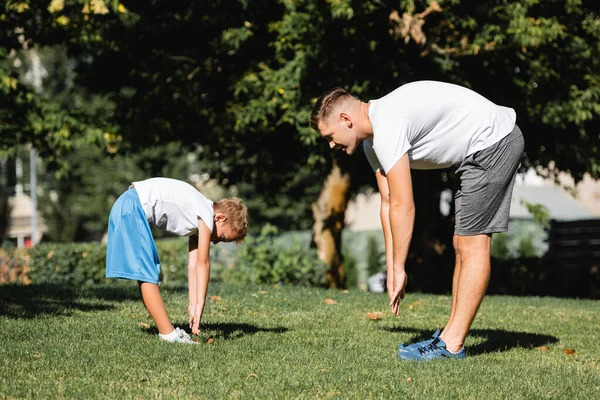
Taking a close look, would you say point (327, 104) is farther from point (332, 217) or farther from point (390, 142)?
point (332, 217)

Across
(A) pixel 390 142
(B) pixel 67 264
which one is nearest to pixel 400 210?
(A) pixel 390 142

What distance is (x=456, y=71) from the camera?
12633 millimetres

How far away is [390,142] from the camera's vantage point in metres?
4.77

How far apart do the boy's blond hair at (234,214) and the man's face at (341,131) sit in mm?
1015

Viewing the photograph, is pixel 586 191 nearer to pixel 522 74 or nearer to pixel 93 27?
pixel 522 74

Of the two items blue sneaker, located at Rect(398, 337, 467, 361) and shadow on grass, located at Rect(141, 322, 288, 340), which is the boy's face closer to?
shadow on grass, located at Rect(141, 322, 288, 340)

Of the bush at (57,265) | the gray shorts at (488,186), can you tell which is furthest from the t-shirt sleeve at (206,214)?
the bush at (57,265)

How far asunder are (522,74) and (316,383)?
9.96 meters

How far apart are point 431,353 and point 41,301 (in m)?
4.13

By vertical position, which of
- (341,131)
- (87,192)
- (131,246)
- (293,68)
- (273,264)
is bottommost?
(87,192)

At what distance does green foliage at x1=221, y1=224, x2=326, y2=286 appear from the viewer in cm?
1350

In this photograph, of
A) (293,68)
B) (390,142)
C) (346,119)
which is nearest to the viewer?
(390,142)

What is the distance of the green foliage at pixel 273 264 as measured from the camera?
13500 millimetres

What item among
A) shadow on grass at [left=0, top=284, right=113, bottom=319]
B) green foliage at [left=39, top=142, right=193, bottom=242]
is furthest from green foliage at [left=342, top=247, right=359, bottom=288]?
shadow on grass at [left=0, top=284, right=113, bottom=319]
